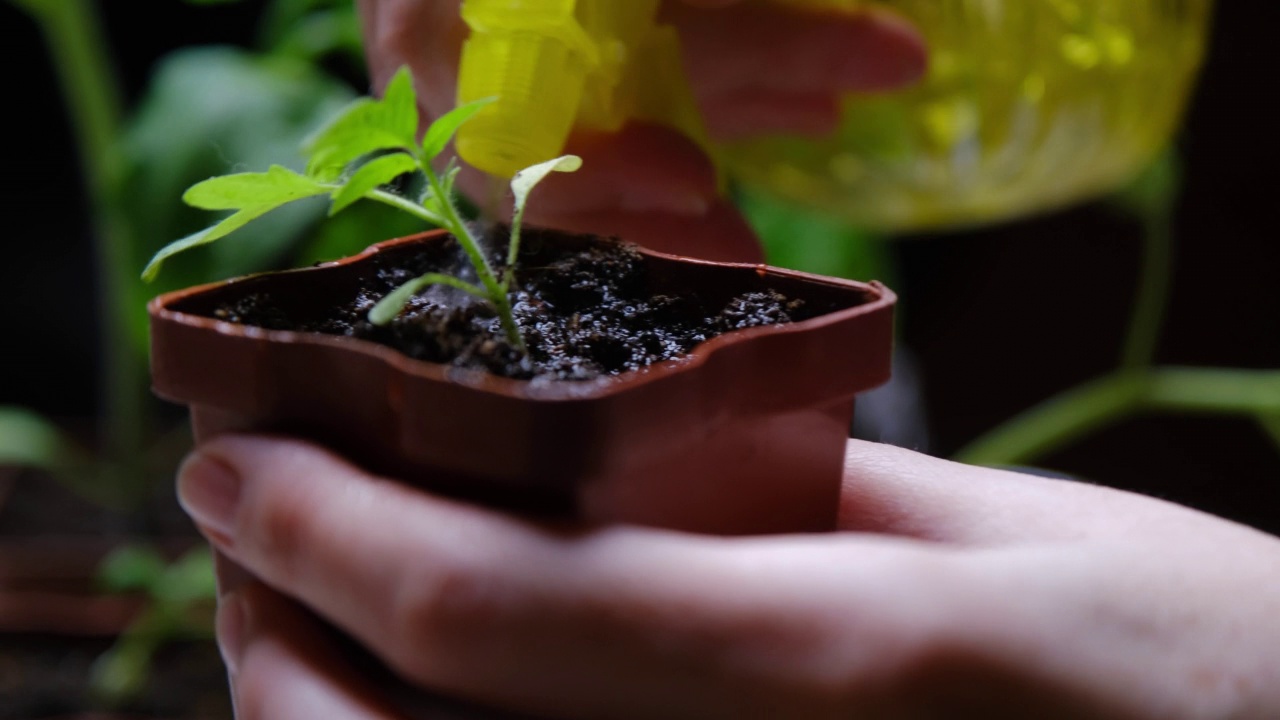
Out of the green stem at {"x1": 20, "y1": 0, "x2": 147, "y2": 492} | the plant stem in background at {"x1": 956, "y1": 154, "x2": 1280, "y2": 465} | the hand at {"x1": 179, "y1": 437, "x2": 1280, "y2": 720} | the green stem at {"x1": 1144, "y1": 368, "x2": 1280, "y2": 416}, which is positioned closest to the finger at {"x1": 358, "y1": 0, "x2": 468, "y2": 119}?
the hand at {"x1": 179, "y1": 437, "x2": 1280, "y2": 720}

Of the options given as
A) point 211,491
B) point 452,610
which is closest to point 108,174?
point 211,491

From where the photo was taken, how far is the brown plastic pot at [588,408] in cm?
26

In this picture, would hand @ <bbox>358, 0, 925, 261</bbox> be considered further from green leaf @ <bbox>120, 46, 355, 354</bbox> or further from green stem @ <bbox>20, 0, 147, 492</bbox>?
green stem @ <bbox>20, 0, 147, 492</bbox>

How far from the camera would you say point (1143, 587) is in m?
0.28

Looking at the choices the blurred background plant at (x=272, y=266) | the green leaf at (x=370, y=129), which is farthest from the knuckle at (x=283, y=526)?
the blurred background plant at (x=272, y=266)

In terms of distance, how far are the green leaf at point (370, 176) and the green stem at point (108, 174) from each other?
2.00ft

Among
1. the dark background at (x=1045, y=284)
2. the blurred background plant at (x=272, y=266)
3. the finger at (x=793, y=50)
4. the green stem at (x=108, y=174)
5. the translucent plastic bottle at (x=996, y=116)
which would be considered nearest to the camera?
the finger at (x=793, y=50)

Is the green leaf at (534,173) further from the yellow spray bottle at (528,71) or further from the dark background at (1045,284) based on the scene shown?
the dark background at (1045,284)

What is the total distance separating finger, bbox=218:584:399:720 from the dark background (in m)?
1.06

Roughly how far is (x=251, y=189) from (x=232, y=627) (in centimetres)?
15

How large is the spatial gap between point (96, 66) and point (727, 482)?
958 mm

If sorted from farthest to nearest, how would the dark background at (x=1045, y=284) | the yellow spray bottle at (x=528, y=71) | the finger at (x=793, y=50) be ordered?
the dark background at (x=1045, y=284), the finger at (x=793, y=50), the yellow spray bottle at (x=528, y=71)

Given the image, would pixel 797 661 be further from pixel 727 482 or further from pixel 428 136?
pixel 428 136

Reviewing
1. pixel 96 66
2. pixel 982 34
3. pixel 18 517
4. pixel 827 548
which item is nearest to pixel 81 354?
pixel 18 517
